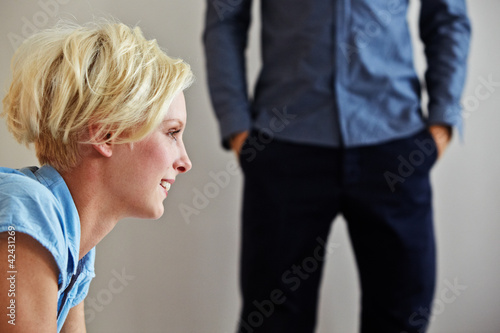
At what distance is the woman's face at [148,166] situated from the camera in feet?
2.23

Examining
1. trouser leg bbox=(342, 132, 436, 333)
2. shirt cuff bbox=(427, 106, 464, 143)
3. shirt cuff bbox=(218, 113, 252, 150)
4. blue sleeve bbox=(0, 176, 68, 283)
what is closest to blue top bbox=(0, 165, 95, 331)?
blue sleeve bbox=(0, 176, 68, 283)

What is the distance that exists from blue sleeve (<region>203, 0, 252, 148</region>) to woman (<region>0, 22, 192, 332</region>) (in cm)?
19

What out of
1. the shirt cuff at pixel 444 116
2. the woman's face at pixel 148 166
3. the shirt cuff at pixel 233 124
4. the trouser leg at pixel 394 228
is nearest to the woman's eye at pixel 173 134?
the woman's face at pixel 148 166

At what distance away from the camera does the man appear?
0.83m

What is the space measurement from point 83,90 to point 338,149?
1.32 feet

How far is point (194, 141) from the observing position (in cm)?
113

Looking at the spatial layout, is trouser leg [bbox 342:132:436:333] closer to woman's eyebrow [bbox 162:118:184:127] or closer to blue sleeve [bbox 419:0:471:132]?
blue sleeve [bbox 419:0:471:132]

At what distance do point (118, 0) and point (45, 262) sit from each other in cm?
73

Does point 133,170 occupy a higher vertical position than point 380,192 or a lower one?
higher

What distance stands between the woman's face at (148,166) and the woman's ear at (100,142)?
0.03 feet

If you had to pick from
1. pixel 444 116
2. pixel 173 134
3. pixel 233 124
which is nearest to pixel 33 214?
pixel 173 134

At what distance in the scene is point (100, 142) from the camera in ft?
2.11

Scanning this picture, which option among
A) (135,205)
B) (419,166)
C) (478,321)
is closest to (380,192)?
(419,166)

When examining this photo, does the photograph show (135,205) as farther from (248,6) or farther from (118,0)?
(118,0)
